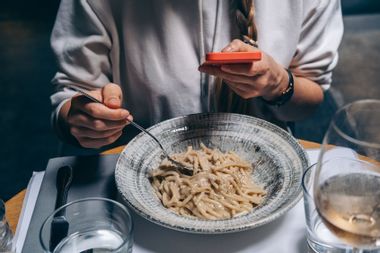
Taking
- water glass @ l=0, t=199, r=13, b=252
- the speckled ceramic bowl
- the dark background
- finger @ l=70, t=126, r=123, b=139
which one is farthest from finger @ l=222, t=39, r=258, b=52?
the dark background

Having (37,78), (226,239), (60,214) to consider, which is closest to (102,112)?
(60,214)

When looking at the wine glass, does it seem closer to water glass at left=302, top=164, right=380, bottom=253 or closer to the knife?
water glass at left=302, top=164, right=380, bottom=253

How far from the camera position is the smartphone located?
0.87 m

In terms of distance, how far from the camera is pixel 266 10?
116cm

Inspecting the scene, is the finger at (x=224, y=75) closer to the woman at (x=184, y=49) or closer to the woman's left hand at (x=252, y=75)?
the woman's left hand at (x=252, y=75)

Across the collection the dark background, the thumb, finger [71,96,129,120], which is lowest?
the dark background

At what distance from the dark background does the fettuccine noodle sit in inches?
48.1

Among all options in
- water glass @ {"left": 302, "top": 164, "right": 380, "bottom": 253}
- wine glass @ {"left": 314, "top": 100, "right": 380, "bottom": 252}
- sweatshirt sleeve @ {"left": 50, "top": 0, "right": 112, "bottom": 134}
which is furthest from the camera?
sweatshirt sleeve @ {"left": 50, "top": 0, "right": 112, "bottom": 134}

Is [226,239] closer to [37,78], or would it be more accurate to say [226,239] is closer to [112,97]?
[112,97]

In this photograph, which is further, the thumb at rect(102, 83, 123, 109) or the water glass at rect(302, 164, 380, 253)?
the thumb at rect(102, 83, 123, 109)

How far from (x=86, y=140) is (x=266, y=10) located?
0.50 m

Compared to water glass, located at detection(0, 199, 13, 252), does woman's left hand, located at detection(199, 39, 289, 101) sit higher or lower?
higher

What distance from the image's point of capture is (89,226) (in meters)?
0.82

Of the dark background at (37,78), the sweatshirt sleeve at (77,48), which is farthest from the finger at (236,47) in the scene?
the dark background at (37,78)
